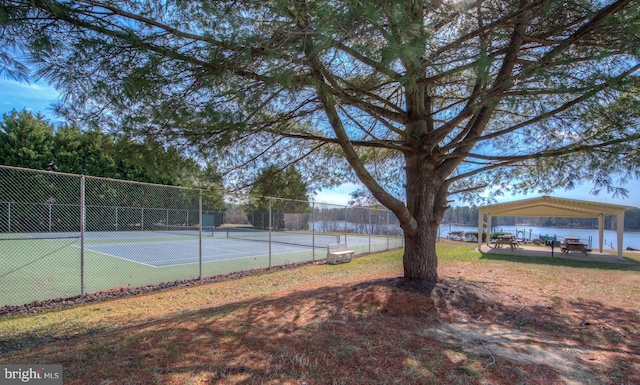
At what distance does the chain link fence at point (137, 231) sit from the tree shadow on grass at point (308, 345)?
10.1ft

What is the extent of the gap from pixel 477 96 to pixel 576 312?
3.60 m

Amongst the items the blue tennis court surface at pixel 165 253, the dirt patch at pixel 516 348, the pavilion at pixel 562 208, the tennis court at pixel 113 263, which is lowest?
the blue tennis court surface at pixel 165 253

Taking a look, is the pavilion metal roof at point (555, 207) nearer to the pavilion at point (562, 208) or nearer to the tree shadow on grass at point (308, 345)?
the pavilion at point (562, 208)

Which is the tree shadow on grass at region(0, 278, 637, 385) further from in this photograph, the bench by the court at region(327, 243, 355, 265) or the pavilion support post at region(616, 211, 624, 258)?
the pavilion support post at region(616, 211, 624, 258)

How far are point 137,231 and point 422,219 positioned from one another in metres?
12.9

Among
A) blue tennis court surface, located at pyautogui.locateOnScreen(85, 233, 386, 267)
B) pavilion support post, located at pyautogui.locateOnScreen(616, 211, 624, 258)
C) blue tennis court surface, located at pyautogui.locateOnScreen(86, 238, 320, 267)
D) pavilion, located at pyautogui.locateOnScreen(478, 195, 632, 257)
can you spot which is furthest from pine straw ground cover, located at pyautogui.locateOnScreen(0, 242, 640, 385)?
pavilion support post, located at pyautogui.locateOnScreen(616, 211, 624, 258)

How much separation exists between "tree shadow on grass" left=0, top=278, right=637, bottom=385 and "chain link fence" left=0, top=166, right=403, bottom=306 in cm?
307

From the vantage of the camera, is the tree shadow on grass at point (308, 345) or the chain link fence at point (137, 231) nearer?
the tree shadow on grass at point (308, 345)

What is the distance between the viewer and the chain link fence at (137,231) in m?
8.33

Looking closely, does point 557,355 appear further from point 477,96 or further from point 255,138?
point 255,138

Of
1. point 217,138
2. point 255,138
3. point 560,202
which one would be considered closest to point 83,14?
point 217,138

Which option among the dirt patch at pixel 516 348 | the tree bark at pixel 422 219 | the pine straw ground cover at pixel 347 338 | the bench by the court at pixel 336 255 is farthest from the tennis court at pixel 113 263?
the dirt patch at pixel 516 348

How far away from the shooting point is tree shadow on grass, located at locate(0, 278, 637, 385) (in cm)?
242

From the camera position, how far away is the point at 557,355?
10.1ft
